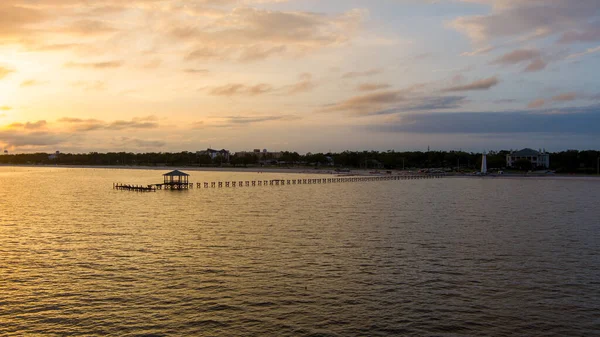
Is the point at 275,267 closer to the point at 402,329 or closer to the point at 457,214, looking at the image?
the point at 402,329

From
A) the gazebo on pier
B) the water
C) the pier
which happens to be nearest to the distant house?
the pier

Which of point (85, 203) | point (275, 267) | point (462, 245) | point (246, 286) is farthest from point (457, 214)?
point (85, 203)

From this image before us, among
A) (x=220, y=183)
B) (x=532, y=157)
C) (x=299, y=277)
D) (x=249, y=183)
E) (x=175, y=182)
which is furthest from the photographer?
(x=532, y=157)

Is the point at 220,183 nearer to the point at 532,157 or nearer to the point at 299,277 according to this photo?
the point at 299,277

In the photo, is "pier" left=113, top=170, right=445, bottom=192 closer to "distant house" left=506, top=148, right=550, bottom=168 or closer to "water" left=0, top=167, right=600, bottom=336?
"water" left=0, top=167, right=600, bottom=336

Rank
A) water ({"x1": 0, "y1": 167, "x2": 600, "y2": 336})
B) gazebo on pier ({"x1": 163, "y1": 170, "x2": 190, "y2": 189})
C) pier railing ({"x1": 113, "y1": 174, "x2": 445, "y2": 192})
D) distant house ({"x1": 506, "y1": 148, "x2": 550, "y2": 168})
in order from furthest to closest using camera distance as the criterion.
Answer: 1. distant house ({"x1": 506, "y1": 148, "x2": 550, "y2": 168})
2. pier railing ({"x1": 113, "y1": 174, "x2": 445, "y2": 192})
3. gazebo on pier ({"x1": 163, "y1": 170, "x2": 190, "y2": 189})
4. water ({"x1": 0, "y1": 167, "x2": 600, "y2": 336})

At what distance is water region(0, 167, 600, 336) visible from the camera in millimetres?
18266

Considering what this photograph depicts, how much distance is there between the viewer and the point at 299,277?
24.0 meters

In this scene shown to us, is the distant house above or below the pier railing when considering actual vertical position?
above

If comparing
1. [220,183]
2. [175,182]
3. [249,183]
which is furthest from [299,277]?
[249,183]

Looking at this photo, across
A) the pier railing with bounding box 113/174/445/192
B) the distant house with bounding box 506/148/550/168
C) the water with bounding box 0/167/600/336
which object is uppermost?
the distant house with bounding box 506/148/550/168

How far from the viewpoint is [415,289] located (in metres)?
22.2

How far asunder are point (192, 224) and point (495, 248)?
80.7ft

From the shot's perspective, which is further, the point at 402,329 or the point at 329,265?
the point at 329,265
